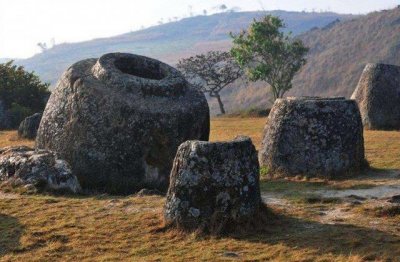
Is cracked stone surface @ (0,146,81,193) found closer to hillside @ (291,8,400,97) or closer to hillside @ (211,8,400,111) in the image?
hillside @ (211,8,400,111)

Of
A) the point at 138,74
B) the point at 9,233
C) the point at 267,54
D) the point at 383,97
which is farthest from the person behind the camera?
the point at 267,54

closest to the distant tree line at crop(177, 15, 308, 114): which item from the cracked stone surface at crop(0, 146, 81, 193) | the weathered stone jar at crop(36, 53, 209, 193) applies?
the weathered stone jar at crop(36, 53, 209, 193)

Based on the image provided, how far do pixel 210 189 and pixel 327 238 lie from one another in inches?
88.0

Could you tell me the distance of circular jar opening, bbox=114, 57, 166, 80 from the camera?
1866 centimetres

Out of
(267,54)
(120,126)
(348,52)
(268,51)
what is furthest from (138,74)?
(348,52)

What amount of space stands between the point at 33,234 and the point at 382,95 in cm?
2372

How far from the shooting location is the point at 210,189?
A: 34.5 ft

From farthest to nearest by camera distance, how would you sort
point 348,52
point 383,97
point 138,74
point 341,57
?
point 348,52, point 341,57, point 383,97, point 138,74

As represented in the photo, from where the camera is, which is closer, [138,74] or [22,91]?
[138,74]

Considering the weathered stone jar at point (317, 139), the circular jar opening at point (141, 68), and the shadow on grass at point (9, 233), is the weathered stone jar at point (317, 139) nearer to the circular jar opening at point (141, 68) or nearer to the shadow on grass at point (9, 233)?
the circular jar opening at point (141, 68)

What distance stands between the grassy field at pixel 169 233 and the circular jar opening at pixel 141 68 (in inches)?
232

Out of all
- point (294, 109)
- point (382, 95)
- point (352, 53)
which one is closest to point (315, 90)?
point (352, 53)

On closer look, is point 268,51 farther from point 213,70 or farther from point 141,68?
point 141,68

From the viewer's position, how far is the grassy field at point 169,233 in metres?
9.38
